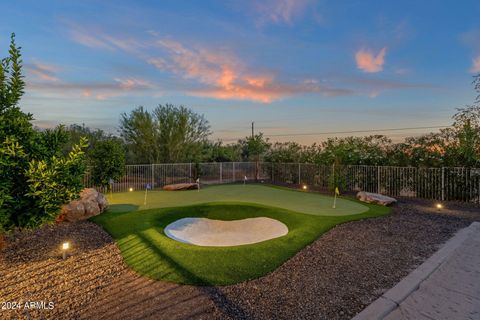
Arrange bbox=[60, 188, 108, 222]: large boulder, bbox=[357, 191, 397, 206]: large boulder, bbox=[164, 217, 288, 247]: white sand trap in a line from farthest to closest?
bbox=[357, 191, 397, 206]: large boulder → bbox=[60, 188, 108, 222]: large boulder → bbox=[164, 217, 288, 247]: white sand trap

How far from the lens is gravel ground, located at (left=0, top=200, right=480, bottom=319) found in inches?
120

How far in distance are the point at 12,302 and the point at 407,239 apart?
7.58m

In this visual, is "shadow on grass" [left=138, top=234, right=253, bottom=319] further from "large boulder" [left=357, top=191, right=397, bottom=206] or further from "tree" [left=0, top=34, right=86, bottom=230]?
"large boulder" [left=357, top=191, right=397, bottom=206]

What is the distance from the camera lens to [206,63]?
12352 mm

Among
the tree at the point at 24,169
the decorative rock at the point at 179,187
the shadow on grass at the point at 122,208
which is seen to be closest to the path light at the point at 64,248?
the tree at the point at 24,169

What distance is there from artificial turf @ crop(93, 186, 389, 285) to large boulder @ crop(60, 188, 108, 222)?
336mm

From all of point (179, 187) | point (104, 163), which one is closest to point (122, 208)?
point (104, 163)

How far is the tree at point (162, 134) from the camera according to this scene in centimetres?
1980

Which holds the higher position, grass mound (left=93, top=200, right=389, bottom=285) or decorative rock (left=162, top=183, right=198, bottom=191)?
decorative rock (left=162, top=183, right=198, bottom=191)

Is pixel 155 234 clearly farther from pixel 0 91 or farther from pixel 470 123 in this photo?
pixel 470 123

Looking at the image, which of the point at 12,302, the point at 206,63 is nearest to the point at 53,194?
the point at 12,302

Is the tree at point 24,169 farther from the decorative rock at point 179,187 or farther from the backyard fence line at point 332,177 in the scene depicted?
the decorative rock at point 179,187

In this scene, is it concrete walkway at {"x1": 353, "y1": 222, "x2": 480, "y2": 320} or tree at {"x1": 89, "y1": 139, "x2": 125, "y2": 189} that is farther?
tree at {"x1": 89, "y1": 139, "x2": 125, "y2": 189}

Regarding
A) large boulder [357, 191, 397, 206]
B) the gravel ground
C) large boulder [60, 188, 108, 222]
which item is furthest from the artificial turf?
large boulder [357, 191, 397, 206]
